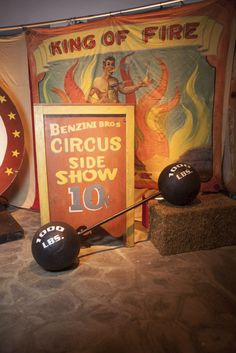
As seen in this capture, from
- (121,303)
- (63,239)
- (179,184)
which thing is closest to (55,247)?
(63,239)

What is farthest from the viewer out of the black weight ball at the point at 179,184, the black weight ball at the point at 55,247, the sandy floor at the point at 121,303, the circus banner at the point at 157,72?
the circus banner at the point at 157,72

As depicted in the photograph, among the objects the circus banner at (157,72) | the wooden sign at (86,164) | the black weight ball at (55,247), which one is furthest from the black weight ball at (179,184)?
the black weight ball at (55,247)

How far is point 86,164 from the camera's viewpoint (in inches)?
109

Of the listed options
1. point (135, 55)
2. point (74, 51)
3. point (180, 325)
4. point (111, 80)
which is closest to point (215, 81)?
point (135, 55)

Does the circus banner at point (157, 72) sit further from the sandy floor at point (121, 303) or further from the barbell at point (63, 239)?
the sandy floor at point (121, 303)

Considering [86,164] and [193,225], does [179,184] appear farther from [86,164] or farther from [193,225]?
[86,164]

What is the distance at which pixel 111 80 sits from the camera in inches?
133

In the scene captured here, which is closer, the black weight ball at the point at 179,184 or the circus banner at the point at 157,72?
the black weight ball at the point at 179,184

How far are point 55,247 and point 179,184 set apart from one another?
1237 mm

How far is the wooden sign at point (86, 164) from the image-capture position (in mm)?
2664

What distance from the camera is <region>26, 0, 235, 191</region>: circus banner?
3.07 metres

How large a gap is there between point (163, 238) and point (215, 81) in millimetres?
1809

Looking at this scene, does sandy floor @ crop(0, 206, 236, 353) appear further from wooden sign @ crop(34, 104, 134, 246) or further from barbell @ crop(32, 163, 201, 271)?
wooden sign @ crop(34, 104, 134, 246)

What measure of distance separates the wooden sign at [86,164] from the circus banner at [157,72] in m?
0.73
